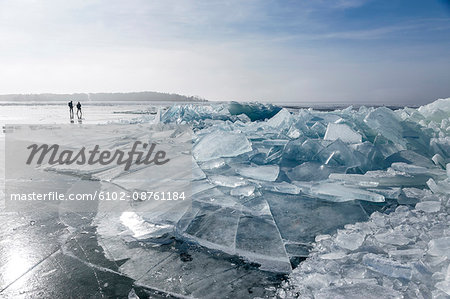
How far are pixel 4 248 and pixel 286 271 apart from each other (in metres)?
2.00

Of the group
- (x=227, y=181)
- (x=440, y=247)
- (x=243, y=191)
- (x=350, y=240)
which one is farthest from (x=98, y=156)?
(x=440, y=247)

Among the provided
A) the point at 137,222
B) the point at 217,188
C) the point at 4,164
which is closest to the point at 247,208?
the point at 217,188

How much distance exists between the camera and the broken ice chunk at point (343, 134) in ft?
14.6

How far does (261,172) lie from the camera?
3555 millimetres

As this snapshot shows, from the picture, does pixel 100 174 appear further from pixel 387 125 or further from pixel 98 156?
pixel 387 125

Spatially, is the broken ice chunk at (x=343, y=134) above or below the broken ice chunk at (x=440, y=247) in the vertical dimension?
above

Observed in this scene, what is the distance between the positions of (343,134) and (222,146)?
1.87 metres

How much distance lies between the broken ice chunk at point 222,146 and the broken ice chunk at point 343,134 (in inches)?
54.4

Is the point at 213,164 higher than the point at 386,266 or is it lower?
higher

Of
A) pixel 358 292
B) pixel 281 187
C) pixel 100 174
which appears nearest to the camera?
pixel 358 292

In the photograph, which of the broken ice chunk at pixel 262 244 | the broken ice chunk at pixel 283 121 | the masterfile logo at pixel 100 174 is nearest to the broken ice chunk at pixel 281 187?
the broken ice chunk at pixel 262 244

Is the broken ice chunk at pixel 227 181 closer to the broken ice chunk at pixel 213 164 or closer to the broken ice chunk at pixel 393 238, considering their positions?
the broken ice chunk at pixel 213 164

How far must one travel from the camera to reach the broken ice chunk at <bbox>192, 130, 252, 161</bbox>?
4.20m

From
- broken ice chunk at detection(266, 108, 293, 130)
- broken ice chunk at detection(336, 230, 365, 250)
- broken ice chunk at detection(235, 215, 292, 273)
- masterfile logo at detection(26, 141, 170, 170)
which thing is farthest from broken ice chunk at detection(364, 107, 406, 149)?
masterfile logo at detection(26, 141, 170, 170)
